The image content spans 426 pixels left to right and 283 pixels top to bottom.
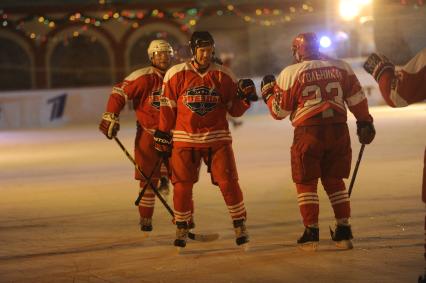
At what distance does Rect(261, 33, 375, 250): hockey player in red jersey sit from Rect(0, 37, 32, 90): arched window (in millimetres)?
22806

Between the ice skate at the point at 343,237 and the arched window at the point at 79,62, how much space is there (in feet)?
73.5

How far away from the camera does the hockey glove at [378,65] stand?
14.3 ft

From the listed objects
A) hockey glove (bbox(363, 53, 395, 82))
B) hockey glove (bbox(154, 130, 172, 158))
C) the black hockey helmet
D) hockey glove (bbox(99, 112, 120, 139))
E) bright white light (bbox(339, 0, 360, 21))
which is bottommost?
hockey glove (bbox(154, 130, 172, 158))

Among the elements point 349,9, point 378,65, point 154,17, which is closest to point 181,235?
point 378,65

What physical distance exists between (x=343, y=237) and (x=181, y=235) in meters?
1.14

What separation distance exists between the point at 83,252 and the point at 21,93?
16.3 meters

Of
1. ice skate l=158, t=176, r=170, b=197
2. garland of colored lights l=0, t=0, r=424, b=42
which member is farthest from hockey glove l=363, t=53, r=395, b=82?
garland of colored lights l=0, t=0, r=424, b=42

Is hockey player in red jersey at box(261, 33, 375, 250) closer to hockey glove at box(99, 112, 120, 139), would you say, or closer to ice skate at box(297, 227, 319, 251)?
ice skate at box(297, 227, 319, 251)

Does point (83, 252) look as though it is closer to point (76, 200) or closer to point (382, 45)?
point (76, 200)

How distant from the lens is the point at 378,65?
4.40 meters

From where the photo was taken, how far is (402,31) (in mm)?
21062

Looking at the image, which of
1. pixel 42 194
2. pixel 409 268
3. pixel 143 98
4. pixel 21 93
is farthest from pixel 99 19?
pixel 409 268

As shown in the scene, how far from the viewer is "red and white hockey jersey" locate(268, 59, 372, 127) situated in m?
5.32

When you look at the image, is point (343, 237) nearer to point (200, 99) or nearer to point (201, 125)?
point (201, 125)
